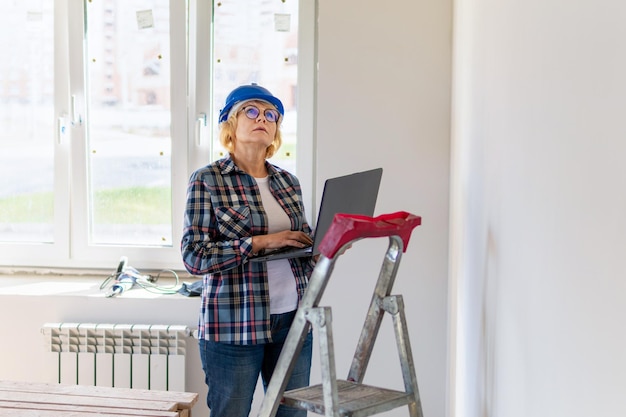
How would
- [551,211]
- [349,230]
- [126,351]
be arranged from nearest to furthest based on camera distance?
[551,211], [349,230], [126,351]

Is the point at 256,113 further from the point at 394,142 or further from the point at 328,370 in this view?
the point at 328,370

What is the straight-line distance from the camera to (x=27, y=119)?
3.56 m

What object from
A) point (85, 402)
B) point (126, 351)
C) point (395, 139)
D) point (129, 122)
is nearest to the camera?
point (85, 402)

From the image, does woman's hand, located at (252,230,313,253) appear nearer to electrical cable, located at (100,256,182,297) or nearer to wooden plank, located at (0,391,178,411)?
wooden plank, located at (0,391,178,411)

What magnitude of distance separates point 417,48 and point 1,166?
76.2 inches

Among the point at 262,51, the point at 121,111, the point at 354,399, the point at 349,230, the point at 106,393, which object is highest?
the point at 262,51

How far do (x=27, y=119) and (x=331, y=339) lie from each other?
260 centimetres

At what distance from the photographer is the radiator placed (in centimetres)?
314

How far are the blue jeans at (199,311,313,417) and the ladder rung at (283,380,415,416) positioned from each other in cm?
55

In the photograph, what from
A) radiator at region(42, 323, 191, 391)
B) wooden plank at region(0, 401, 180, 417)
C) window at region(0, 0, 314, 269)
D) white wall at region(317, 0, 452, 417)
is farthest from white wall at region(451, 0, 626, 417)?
window at region(0, 0, 314, 269)

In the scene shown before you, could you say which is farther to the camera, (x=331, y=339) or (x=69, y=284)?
(x=69, y=284)

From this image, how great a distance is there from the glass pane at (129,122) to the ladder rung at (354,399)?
80.6 inches

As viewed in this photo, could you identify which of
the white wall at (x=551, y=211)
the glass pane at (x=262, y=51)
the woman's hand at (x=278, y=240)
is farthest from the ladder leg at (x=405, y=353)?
the glass pane at (x=262, y=51)

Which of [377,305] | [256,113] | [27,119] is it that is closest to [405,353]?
[377,305]
